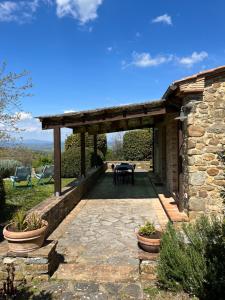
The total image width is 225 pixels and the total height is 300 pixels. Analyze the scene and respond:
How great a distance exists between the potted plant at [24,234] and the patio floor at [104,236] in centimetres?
63

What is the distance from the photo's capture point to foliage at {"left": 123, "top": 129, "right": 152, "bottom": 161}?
22688 millimetres

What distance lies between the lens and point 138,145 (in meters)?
22.9

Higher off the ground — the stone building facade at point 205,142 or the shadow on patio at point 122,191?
the stone building facade at point 205,142

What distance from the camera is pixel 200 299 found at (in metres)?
3.71

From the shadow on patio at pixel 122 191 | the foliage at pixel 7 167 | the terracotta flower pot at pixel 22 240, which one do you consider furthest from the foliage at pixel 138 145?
the terracotta flower pot at pixel 22 240

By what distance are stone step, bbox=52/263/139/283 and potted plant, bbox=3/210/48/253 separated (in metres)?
0.59

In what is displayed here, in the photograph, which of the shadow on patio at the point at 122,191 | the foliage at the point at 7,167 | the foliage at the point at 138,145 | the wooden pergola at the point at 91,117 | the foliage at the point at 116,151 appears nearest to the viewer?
the wooden pergola at the point at 91,117

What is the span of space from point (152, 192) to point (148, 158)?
11469 millimetres

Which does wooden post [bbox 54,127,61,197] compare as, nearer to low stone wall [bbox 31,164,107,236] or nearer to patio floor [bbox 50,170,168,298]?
low stone wall [bbox 31,164,107,236]

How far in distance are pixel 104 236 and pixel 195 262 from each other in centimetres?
286

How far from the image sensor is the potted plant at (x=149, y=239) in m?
4.59

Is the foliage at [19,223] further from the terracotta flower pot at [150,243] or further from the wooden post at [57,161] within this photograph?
the wooden post at [57,161]

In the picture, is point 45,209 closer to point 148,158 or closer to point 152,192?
point 152,192

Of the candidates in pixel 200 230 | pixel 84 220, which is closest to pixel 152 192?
pixel 84 220
